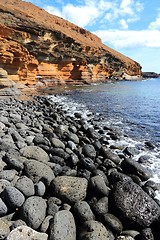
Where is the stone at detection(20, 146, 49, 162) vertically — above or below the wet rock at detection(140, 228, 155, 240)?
above

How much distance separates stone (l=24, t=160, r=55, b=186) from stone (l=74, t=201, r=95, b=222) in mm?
1147

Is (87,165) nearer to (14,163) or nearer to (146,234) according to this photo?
(14,163)

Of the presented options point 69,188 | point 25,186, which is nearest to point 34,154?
point 25,186

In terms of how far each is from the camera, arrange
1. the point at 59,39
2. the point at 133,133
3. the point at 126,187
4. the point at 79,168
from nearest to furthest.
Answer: the point at 126,187 → the point at 79,168 → the point at 133,133 → the point at 59,39

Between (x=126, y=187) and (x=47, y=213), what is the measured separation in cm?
184

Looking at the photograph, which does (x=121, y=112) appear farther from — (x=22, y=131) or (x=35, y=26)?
(x=35, y=26)

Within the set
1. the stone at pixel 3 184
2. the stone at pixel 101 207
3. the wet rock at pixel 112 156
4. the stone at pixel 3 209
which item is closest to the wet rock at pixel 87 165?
the wet rock at pixel 112 156

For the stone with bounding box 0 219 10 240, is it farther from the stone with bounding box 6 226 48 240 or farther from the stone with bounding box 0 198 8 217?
the stone with bounding box 0 198 8 217

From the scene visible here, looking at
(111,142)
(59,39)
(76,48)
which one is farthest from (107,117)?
(76,48)

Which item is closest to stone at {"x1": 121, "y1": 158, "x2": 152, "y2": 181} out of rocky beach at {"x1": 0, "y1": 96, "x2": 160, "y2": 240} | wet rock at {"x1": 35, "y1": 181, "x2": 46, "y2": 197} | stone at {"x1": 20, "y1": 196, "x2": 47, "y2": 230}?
rocky beach at {"x1": 0, "y1": 96, "x2": 160, "y2": 240}

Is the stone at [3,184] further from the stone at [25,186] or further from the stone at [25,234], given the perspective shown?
the stone at [25,234]

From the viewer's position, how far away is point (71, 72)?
50781 millimetres

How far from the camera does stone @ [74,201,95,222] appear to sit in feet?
15.7

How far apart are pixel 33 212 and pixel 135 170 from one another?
3870mm
